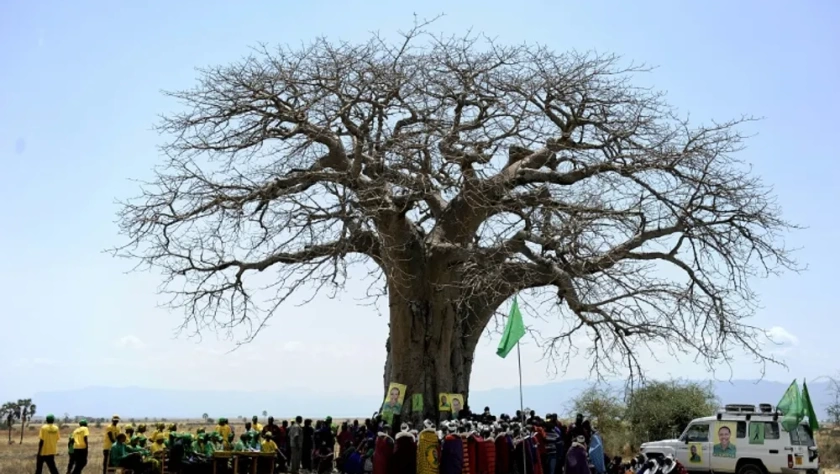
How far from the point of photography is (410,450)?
1448 centimetres

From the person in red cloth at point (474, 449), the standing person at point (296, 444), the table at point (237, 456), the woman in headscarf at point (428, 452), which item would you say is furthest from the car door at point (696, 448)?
the table at point (237, 456)

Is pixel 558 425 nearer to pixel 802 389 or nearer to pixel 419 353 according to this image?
pixel 419 353

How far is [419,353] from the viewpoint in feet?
60.0

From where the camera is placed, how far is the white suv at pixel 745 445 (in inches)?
661

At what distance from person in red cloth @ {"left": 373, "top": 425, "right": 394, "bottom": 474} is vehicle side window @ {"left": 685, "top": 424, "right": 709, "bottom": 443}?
6731 millimetres

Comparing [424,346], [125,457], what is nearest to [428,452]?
[424,346]

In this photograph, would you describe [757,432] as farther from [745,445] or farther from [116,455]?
[116,455]

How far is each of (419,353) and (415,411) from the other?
1.15 metres

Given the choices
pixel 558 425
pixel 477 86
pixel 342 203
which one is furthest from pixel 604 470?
pixel 477 86

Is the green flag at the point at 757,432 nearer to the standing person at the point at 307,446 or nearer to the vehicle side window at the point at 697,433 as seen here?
the vehicle side window at the point at 697,433

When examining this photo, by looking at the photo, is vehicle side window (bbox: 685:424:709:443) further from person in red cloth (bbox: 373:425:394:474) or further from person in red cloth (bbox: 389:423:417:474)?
person in red cloth (bbox: 373:425:394:474)

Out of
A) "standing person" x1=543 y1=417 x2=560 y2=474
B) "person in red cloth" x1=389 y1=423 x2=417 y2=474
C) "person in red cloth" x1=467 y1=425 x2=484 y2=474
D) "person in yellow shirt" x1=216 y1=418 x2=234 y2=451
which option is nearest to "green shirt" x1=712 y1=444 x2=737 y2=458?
"standing person" x1=543 y1=417 x2=560 y2=474

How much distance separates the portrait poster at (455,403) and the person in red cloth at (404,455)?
3415 millimetres

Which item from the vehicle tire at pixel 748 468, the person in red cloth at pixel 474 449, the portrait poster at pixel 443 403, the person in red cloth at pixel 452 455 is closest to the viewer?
the person in red cloth at pixel 452 455
